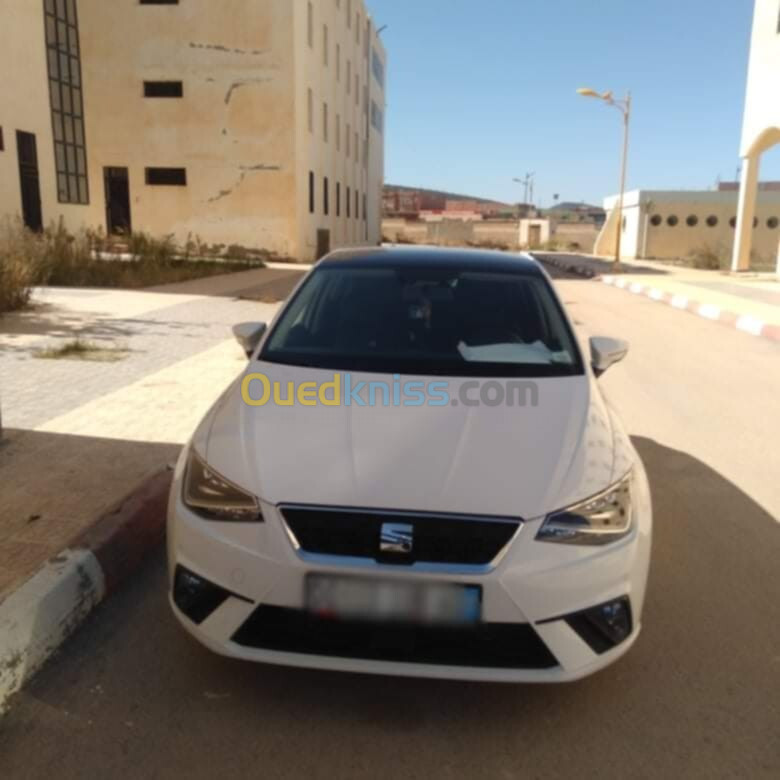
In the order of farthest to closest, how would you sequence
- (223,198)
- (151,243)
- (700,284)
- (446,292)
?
(223,198)
(700,284)
(151,243)
(446,292)

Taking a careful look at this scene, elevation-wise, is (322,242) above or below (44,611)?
above

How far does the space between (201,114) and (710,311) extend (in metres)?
21.3

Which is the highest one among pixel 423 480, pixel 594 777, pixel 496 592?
pixel 423 480

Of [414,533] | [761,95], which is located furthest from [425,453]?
[761,95]

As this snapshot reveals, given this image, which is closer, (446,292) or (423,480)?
(423,480)

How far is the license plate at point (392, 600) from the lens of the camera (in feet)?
7.10

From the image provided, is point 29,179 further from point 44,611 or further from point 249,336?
point 44,611

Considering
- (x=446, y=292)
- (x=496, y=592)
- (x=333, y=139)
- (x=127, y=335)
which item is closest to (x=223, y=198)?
(x=333, y=139)

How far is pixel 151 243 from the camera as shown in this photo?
19250mm

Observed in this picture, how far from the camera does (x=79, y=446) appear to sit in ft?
15.2

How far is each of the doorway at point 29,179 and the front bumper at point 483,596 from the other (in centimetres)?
1984

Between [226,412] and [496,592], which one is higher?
[226,412]

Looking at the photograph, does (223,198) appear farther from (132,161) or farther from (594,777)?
(594,777)

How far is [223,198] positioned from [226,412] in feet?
90.6
